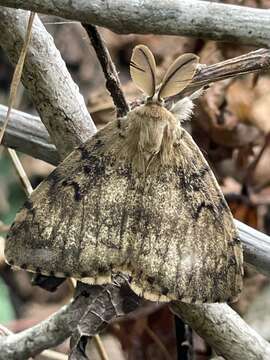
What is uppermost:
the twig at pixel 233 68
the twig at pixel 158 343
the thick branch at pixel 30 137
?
the twig at pixel 233 68

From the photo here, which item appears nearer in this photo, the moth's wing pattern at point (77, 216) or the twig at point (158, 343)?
the moth's wing pattern at point (77, 216)

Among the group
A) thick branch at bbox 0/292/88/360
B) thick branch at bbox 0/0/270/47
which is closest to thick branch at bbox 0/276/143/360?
thick branch at bbox 0/292/88/360

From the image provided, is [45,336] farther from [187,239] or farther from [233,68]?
[233,68]

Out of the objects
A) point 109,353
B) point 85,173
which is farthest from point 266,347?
point 109,353

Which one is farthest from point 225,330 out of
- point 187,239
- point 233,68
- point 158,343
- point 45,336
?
point 158,343

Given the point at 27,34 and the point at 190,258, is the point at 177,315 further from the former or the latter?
the point at 27,34

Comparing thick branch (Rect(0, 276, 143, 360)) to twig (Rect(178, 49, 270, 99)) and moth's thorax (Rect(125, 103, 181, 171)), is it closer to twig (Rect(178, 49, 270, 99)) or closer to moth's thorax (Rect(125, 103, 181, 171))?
moth's thorax (Rect(125, 103, 181, 171))

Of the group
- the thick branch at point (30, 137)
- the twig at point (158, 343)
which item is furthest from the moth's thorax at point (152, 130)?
the twig at point (158, 343)

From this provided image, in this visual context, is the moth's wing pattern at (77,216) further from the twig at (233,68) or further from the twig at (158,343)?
the twig at (158,343)
